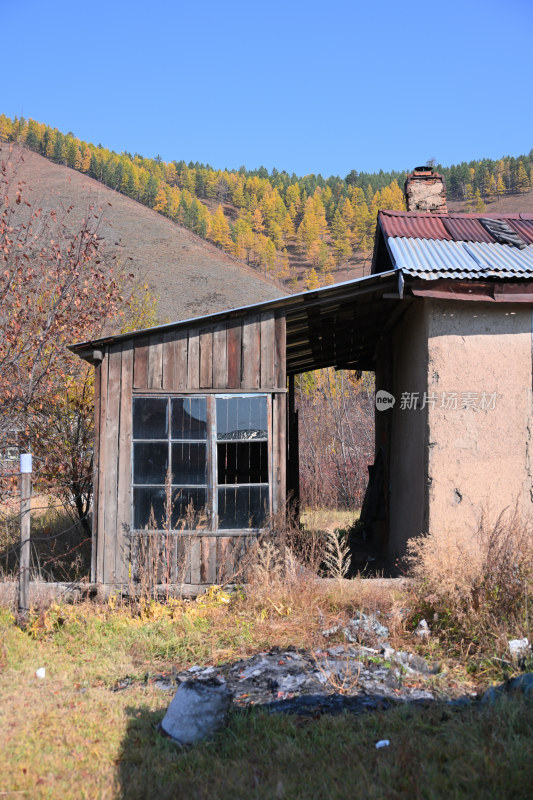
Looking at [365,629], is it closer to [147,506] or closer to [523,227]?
[147,506]

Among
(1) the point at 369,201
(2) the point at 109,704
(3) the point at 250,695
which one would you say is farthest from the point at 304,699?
(1) the point at 369,201

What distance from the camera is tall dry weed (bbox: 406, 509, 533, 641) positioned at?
5.12 m

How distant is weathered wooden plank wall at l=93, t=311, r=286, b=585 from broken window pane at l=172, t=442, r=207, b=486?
53 centimetres

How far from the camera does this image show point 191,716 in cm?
394

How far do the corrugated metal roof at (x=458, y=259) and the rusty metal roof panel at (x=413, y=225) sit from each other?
0.83ft

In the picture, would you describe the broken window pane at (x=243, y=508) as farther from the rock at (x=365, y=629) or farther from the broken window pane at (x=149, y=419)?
the rock at (x=365, y=629)

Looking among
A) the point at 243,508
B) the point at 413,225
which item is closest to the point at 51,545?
the point at 243,508

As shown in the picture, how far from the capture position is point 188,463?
6906mm

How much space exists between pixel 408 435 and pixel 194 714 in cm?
514

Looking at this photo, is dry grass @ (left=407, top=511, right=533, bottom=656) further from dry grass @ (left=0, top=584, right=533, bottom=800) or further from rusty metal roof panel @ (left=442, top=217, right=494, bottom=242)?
rusty metal roof panel @ (left=442, top=217, right=494, bottom=242)

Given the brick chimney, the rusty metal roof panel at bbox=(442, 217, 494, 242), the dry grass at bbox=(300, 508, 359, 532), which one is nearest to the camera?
the rusty metal roof panel at bbox=(442, 217, 494, 242)

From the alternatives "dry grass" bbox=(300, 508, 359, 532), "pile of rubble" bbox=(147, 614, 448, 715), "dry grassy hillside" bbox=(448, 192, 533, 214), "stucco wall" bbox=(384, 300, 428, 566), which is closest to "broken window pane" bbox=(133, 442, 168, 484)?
"pile of rubble" bbox=(147, 614, 448, 715)

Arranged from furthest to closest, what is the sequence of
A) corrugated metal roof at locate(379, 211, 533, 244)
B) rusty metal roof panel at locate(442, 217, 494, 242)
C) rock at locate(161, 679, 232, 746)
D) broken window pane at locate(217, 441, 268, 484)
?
broken window pane at locate(217, 441, 268, 484) < corrugated metal roof at locate(379, 211, 533, 244) < rusty metal roof panel at locate(442, 217, 494, 242) < rock at locate(161, 679, 232, 746)

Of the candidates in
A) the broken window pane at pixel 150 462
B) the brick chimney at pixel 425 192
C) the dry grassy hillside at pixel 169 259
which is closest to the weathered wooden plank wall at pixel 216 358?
the broken window pane at pixel 150 462
